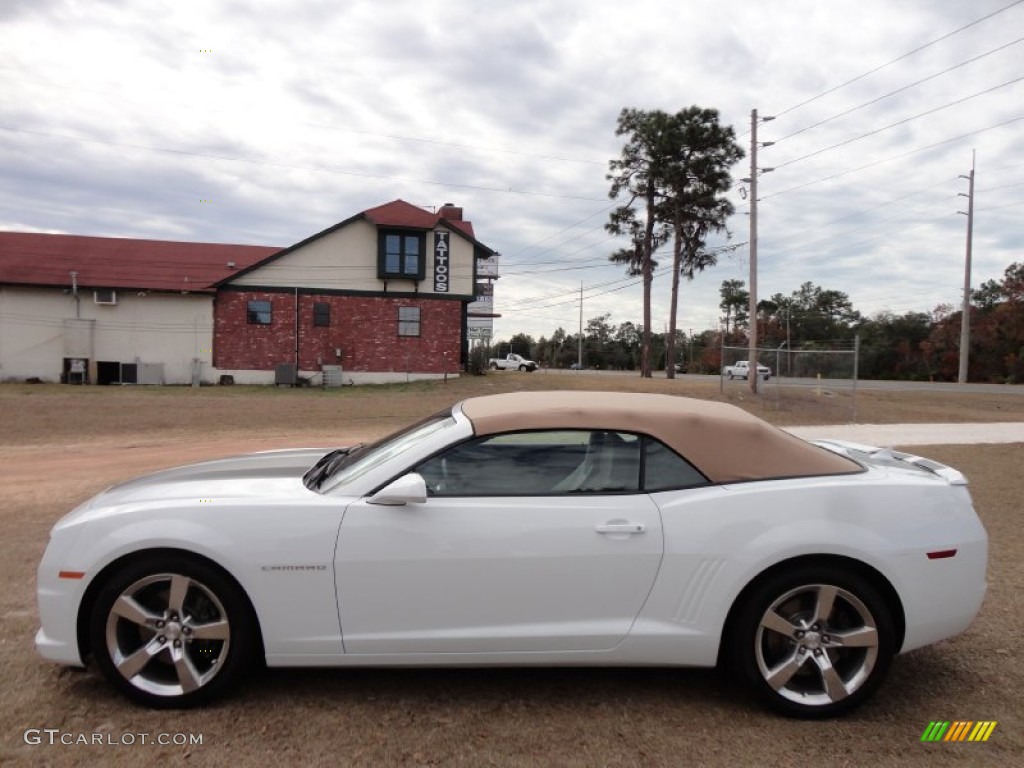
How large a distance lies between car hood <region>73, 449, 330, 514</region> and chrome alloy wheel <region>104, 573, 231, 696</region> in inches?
14.9

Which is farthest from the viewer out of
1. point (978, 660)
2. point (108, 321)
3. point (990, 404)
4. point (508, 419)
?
point (108, 321)

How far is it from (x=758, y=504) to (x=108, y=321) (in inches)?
1276

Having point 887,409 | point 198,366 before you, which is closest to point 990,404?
point 887,409

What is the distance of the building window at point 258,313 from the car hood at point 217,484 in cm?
2833

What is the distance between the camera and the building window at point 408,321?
31656mm

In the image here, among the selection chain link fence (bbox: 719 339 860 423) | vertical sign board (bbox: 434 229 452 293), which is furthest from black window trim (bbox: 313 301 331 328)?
chain link fence (bbox: 719 339 860 423)

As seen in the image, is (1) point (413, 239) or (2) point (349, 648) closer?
(2) point (349, 648)

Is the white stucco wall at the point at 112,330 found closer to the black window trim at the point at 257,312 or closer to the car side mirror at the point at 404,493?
the black window trim at the point at 257,312

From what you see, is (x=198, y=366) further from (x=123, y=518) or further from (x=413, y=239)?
(x=123, y=518)

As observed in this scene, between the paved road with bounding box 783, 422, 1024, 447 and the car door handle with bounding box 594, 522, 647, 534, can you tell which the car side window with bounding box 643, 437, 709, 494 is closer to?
the car door handle with bounding box 594, 522, 647, 534

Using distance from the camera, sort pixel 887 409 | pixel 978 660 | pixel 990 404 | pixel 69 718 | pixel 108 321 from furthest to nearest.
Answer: pixel 108 321
pixel 990 404
pixel 887 409
pixel 978 660
pixel 69 718

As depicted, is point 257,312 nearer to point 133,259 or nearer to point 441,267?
point 133,259

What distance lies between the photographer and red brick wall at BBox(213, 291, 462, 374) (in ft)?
100

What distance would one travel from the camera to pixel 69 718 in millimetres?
2922
